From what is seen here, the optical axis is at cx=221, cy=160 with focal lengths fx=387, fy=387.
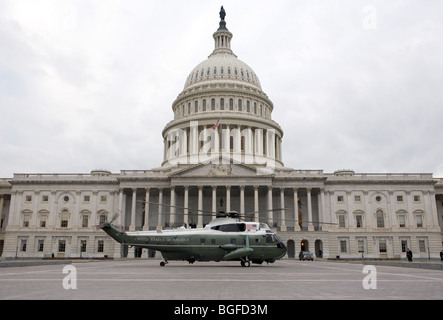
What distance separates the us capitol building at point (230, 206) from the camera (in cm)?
7131

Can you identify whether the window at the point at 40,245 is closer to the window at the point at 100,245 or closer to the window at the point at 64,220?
the window at the point at 64,220

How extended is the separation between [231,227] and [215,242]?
6.24 feet

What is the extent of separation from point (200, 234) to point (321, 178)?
46.1m

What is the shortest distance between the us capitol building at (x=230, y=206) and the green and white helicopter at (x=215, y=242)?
3671 centimetres

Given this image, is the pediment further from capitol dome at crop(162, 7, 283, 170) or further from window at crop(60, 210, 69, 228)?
window at crop(60, 210, 69, 228)

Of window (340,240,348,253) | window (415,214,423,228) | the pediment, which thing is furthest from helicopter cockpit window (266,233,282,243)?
window (415,214,423,228)

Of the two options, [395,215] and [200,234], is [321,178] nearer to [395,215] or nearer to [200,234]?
[395,215]

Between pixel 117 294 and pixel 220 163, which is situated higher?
pixel 220 163

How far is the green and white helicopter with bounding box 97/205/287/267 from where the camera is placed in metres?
31.8

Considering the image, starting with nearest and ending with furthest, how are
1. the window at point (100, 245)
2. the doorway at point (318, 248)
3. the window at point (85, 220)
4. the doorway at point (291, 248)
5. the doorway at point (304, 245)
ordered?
the doorway at point (304, 245) < the doorway at point (318, 248) < the doorway at point (291, 248) < the window at point (100, 245) < the window at point (85, 220)

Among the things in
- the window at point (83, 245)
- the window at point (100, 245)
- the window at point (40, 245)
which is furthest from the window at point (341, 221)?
the window at point (40, 245)

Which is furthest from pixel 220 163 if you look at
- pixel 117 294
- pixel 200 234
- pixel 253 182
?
pixel 117 294

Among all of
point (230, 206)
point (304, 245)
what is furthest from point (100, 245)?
point (304, 245)
